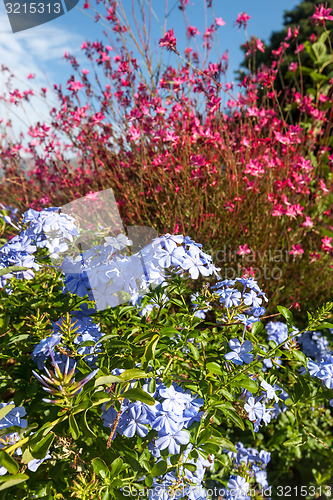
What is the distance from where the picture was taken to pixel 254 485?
1959mm

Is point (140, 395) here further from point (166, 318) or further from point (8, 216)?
point (8, 216)

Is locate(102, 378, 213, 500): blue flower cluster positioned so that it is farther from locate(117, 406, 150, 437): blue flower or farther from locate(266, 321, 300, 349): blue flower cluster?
locate(266, 321, 300, 349): blue flower cluster

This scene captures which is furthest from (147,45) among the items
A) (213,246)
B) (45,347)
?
(45,347)

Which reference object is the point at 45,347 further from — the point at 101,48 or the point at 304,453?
the point at 101,48

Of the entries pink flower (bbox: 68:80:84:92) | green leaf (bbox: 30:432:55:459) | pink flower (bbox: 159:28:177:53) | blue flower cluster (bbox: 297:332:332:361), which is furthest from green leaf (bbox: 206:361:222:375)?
pink flower (bbox: 68:80:84:92)

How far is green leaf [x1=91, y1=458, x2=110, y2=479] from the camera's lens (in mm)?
1004

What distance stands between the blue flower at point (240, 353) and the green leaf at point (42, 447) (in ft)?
1.68

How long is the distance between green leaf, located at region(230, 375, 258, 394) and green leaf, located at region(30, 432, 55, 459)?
0.52 m

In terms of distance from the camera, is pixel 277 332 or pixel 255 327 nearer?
pixel 255 327

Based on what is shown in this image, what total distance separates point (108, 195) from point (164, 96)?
0.88 metres

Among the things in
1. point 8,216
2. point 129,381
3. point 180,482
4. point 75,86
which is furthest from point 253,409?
point 75,86

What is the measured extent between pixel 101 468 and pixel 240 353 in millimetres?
504

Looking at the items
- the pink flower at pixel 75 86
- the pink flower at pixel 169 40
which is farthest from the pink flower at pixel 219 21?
the pink flower at pixel 75 86

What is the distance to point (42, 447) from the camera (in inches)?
34.6
